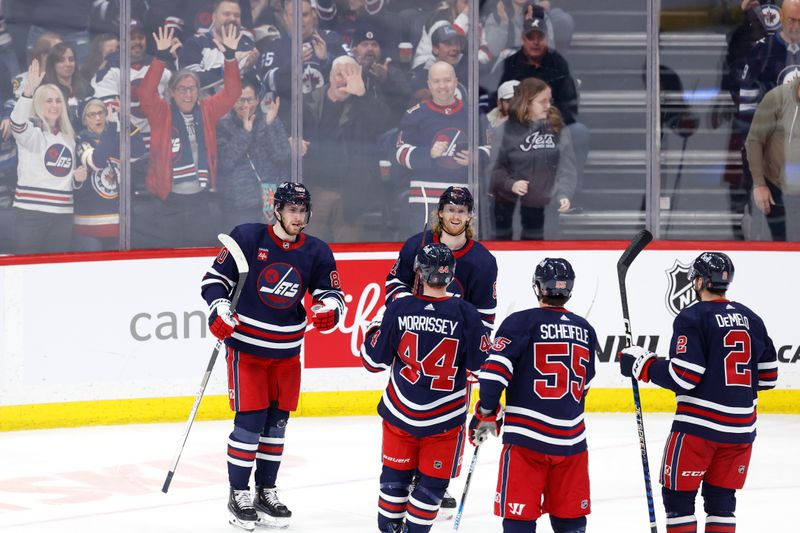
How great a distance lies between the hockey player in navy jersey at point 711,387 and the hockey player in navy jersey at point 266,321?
4.65ft

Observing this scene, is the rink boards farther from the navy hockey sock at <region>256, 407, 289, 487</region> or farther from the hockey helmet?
the hockey helmet

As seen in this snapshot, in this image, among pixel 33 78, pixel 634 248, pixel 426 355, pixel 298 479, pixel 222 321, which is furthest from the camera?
pixel 33 78

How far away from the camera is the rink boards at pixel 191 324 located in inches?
273

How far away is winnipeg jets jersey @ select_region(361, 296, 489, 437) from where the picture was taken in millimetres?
4090

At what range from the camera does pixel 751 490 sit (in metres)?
5.70

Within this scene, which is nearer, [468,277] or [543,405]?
[543,405]

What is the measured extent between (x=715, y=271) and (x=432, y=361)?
37.3 inches

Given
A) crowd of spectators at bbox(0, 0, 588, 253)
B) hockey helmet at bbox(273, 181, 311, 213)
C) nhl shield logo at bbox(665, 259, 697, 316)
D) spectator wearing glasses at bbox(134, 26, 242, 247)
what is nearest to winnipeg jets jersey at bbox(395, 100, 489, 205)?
crowd of spectators at bbox(0, 0, 588, 253)

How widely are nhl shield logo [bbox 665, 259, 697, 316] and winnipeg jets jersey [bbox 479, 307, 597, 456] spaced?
3836 millimetres

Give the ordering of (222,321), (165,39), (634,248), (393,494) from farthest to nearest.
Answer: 1. (165,39)
2. (222,321)
3. (634,248)
4. (393,494)

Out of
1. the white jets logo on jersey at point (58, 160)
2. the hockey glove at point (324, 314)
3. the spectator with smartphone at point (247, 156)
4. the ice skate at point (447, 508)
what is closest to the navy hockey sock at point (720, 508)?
the ice skate at point (447, 508)

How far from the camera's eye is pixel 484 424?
401 centimetres

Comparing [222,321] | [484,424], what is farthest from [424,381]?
[222,321]

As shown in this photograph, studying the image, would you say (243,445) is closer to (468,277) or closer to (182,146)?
(468,277)
